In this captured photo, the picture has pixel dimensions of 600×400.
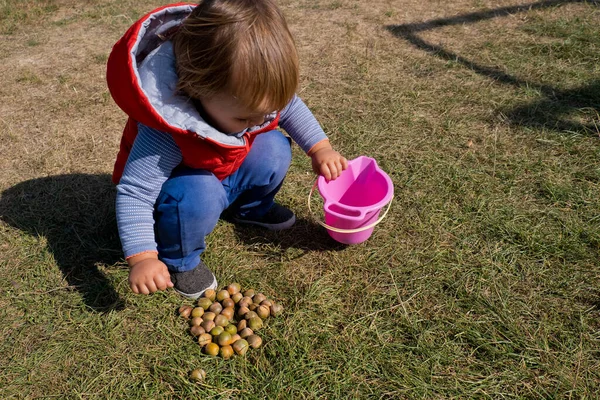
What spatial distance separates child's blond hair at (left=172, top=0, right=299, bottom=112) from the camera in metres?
1.50

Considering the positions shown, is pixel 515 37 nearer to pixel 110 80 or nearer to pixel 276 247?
pixel 276 247

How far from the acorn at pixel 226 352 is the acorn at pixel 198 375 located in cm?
10

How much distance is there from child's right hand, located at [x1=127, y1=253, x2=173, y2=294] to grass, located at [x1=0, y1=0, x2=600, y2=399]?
0.37 metres

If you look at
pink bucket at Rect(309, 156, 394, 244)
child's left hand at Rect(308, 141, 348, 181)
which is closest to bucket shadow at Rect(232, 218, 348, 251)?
pink bucket at Rect(309, 156, 394, 244)

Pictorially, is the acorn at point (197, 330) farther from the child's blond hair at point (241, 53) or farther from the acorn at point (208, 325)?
the child's blond hair at point (241, 53)

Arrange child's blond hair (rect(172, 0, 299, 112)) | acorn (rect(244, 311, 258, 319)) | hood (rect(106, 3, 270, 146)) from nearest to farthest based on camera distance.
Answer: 1. child's blond hair (rect(172, 0, 299, 112))
2. hood (rect(106, 3, 270, 146))
3. acorn (rect(244, 311, 258, 319))

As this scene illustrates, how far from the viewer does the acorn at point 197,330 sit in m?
1.91

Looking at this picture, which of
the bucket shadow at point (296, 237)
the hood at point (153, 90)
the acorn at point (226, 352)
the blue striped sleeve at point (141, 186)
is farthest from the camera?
the bucket shadow at point (296, 237)

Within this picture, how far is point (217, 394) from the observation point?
1.74m

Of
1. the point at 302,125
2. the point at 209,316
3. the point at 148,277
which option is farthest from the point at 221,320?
the point at 302,125

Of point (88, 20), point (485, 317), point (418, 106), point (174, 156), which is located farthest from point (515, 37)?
point (88, 20)

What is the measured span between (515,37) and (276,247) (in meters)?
3.06

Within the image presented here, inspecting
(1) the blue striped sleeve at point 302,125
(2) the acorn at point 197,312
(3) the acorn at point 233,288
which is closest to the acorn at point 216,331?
(2) the acorn at point 197,312

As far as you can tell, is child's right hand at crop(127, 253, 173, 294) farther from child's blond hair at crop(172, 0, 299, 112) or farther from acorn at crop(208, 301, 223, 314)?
child's blond hair at crop(172, 0, 299, 112)
